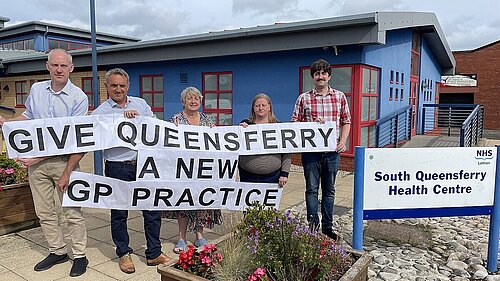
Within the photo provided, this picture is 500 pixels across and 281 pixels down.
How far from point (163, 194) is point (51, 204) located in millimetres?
1023

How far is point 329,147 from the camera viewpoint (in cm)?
399

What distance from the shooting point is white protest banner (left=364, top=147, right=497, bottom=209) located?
11.6 ft

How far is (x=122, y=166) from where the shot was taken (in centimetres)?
349

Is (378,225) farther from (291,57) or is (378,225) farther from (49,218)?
(291,57)

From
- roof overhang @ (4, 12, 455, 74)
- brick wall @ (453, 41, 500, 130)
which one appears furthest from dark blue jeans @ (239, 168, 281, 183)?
brick wall @ (453, 41, 500, 130)

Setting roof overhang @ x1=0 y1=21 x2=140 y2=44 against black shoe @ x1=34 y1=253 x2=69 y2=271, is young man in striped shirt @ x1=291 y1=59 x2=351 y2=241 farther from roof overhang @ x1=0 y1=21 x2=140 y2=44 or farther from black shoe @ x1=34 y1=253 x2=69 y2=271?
roof overhang @ x1=0 y1=21 x2=140 y2=44

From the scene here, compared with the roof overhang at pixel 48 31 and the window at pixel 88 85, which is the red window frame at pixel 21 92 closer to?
the window at pixel 88 85

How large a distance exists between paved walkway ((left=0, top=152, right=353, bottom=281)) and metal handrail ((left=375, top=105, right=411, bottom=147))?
3.97m

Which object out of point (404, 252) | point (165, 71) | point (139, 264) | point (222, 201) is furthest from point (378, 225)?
point (165, 71)

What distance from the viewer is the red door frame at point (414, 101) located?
41.0 feet

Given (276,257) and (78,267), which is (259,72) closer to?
(78,267)

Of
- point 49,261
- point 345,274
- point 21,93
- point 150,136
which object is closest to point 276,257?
point 345,274

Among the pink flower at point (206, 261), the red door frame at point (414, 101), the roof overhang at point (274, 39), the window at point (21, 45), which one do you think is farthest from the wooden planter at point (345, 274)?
the window at point (21, 45)

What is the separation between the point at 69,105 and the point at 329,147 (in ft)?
8.07
